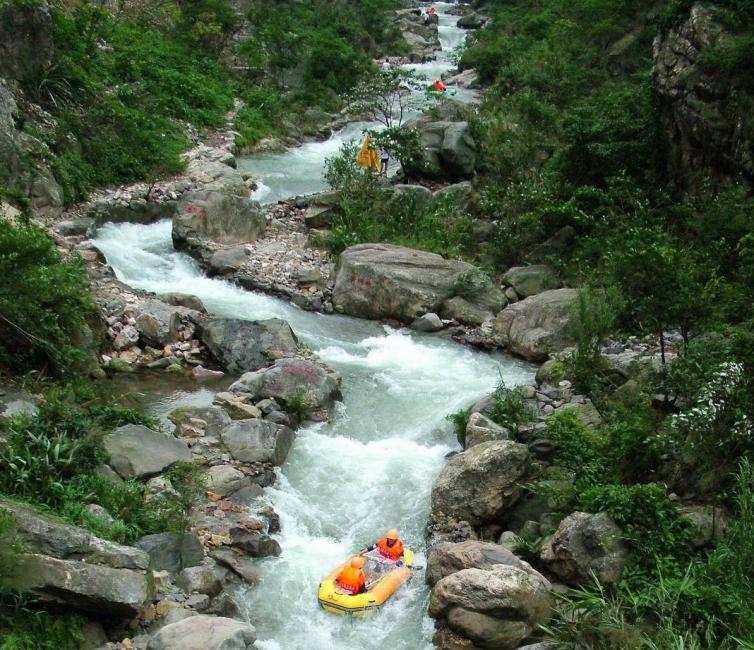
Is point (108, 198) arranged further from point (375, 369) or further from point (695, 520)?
point (695, 520)

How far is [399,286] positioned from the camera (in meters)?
15.3

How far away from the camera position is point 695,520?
829cm

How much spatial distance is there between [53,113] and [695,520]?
17.1 meters

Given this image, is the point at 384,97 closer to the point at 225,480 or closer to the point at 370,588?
the point at 225,480

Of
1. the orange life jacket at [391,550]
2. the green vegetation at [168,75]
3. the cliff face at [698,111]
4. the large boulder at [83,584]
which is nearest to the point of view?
the large boulder at [83,584]

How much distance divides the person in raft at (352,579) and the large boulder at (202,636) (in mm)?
1312

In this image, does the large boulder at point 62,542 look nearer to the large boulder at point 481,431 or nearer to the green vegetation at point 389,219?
the large boulder at point 481,431

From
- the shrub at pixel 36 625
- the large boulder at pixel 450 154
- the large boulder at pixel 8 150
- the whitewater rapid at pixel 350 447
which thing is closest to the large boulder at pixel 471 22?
the large boulder at pixel 450 154

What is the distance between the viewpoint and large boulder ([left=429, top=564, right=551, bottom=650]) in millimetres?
7660

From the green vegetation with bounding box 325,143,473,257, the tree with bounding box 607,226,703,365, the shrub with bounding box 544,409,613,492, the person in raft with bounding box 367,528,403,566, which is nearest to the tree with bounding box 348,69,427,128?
the green vegetation with bounding box 325,143,473,257

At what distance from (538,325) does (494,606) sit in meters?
7.14

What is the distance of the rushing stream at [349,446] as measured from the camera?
817cm

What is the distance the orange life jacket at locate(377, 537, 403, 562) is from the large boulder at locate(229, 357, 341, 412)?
3.17 meters

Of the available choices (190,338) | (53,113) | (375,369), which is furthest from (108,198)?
(375,369)
